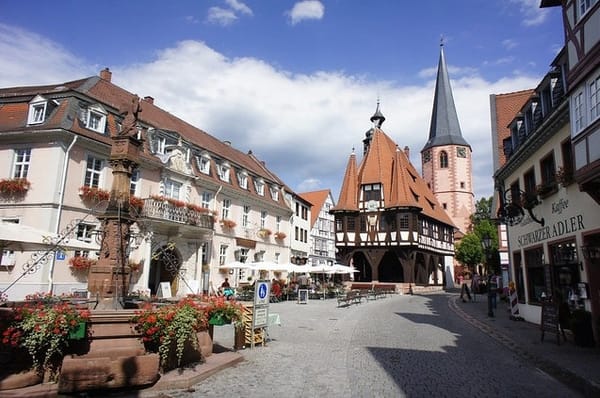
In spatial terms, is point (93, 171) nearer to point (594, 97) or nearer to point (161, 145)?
point (161, 145)

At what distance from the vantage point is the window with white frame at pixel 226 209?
27.8 meters

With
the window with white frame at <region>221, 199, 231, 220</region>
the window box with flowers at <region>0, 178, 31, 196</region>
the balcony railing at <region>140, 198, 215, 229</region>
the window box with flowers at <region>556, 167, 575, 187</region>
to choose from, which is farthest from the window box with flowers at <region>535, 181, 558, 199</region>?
the window with white frame at <region>221, 199, 231, 220</region>

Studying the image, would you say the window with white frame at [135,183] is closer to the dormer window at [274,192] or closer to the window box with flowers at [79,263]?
the window box with flowers at [79,263]

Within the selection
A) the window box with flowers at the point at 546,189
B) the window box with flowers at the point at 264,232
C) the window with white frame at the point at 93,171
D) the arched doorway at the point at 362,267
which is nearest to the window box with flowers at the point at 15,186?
the window with white frame at the point at 93,171

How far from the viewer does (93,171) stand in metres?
18.9

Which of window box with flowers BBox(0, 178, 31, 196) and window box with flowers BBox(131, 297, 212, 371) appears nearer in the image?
window box with flowers BBox(131, 297, 212, 371)

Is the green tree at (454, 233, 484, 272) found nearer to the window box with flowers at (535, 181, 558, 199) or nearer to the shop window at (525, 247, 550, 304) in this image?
the shop window at (525, 247, 550, 304)

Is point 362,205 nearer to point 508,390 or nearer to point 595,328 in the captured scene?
point 595,328

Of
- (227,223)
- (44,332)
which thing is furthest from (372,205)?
(44,332)

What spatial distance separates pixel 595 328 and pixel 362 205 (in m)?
30.7

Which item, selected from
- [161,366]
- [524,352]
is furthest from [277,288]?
[161,366]

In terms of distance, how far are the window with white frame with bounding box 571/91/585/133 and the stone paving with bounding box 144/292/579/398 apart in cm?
546

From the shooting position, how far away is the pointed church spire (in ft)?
199

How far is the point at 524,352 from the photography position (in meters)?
9.62
